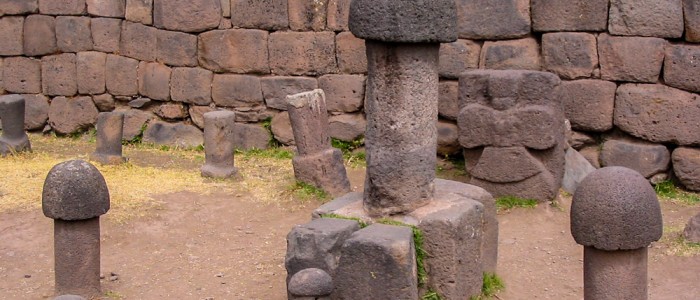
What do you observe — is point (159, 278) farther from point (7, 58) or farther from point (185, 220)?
point (7, 58)

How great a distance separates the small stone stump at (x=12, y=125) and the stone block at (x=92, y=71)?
4.88ft

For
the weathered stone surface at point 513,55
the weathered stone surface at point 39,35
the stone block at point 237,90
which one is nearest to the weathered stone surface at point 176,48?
the stone block at point 237,90

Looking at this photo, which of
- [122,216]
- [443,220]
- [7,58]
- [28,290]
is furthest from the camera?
[7,58]

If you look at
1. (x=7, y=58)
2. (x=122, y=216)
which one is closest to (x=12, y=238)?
(x=122, y=216)

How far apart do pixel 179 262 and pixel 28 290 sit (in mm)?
1298

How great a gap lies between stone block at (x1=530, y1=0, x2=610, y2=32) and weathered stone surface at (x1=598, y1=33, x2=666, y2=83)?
0.60ft

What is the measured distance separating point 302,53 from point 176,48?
5.76 ft

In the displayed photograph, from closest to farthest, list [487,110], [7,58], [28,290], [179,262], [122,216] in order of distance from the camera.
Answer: [28,290] < [179,262] < [122,216] < [487,110] < [7,58]

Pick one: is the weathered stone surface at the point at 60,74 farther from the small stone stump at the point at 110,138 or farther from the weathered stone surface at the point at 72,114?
the small stone stump at the point at 110,138

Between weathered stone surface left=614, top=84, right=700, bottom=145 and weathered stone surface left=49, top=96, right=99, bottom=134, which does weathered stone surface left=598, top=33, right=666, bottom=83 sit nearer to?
weathered stone surface left=614, top=84, right=700, bottom=145

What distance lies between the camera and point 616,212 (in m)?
6.12

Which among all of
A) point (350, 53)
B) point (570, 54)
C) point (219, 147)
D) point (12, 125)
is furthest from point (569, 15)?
point (12, 125)

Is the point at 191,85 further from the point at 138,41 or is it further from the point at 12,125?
the point at 12,125

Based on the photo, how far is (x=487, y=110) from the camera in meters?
10.2
